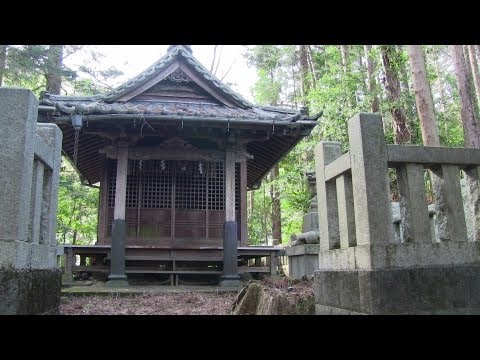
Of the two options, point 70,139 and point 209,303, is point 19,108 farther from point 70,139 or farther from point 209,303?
point 70,139

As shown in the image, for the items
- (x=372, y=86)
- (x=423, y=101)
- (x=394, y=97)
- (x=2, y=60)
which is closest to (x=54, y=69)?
(x=2, y=60)

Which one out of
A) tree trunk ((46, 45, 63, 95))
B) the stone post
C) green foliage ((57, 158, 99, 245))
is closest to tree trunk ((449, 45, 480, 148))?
the stone post

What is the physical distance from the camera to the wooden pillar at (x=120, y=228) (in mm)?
9883

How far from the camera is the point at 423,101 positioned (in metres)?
10.7

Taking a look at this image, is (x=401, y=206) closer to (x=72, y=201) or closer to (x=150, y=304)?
(x=150, y=304)

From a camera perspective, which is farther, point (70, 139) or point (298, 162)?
point (298, 162)

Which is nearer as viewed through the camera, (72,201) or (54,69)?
(54,69)

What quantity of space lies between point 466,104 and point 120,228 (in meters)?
10.3

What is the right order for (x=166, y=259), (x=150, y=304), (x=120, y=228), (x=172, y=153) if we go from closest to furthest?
(x=150, y=304), (x=120, y=228), (x=166, y=259), (x=172, y=153)

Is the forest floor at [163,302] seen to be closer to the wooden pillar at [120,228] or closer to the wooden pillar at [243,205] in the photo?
the wooden pillar at [120,228]

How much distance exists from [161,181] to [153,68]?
3.10 meters

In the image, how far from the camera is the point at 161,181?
1148 centimetres

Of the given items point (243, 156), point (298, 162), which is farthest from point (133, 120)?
point (298, 162)

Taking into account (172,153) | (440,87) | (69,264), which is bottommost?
(69,264)
